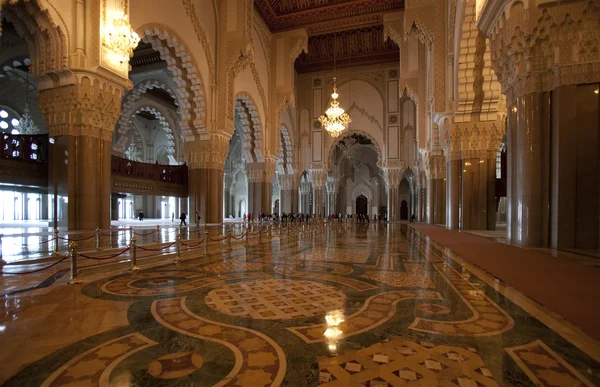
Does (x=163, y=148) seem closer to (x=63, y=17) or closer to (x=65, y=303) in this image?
(x=63, y=17)

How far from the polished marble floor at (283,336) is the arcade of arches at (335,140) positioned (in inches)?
0.6

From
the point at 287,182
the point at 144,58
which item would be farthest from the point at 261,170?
the point at 144,58

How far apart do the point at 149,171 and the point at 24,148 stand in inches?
164

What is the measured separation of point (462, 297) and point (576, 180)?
351 cm

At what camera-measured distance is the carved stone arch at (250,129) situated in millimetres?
15578

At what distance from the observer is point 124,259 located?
15.8ft

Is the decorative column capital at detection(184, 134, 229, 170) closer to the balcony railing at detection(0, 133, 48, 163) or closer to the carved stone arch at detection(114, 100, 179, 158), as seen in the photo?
the balcony railing at detection(0, 133, 48, 163)

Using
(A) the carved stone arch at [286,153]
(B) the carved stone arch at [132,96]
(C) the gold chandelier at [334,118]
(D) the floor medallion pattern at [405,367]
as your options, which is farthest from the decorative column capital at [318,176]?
(D) the floor medallion pattern at [405,367]

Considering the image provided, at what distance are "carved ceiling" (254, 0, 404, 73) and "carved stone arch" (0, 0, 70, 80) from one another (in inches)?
403

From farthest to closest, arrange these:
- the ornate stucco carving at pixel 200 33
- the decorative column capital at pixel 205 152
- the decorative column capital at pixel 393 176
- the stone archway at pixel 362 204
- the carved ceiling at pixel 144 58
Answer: the stone archway at pixel 362 204
the decorative column capital at pixel 393 176
the carved ceiling at pixel 144 58
the decorative column capital at pixel 205 152
the ornate stucco carving at pixel 200 33

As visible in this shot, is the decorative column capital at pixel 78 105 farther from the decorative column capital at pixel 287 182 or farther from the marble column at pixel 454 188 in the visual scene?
the decorative column capital at pixel 287 182

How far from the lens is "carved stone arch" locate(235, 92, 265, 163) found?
15578mm

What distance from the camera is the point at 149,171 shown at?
41.7 feet

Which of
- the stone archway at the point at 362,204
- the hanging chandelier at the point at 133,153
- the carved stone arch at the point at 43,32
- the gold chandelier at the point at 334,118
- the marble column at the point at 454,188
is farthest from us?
the stone archway at the point at 362,204
